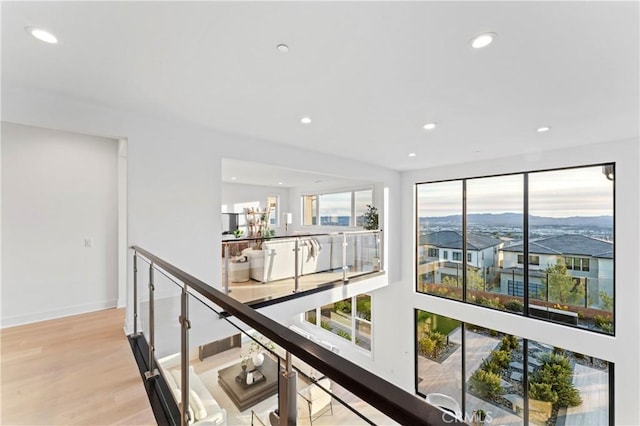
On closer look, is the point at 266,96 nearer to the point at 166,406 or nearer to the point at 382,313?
the point at 166,406

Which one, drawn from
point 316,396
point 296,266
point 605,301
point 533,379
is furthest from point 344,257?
point 316,396

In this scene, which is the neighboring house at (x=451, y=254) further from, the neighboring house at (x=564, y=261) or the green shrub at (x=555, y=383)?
the green shrub at (x=555, y=383)

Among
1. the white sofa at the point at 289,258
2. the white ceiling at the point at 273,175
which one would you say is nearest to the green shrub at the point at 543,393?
the white sofa at the point at 289,258

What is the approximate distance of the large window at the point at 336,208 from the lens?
25.9 ft

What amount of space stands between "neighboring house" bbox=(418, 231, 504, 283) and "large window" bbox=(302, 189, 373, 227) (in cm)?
186

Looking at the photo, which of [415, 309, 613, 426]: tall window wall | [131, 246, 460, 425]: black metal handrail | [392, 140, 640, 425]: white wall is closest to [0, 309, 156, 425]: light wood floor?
[131, 246, 460, 425]: black metal handrail

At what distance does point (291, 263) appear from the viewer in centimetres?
486

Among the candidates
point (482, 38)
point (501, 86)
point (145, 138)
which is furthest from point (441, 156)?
point (145, 138)

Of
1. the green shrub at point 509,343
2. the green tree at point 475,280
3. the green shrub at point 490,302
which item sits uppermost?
the green tree at point 475,280

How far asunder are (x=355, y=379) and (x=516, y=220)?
567 cm

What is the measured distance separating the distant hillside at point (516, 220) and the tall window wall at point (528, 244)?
0.04 feet

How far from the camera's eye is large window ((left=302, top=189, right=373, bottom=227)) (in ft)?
25.9

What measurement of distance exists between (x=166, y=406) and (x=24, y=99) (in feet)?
8.87

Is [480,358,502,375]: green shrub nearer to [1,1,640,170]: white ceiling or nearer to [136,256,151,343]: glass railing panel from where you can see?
[1,1,640,170]: white ceiling
